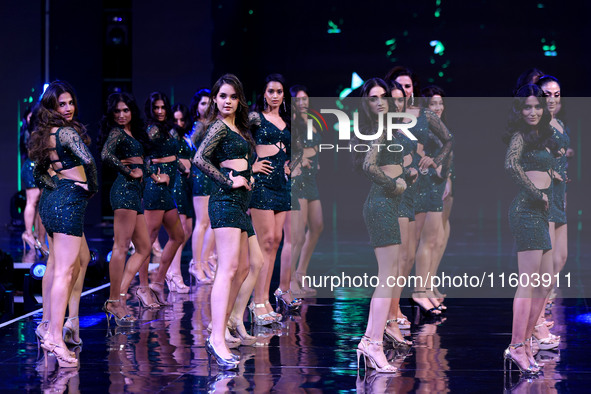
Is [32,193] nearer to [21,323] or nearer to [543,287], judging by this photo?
[21,323]

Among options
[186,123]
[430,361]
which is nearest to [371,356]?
[430,361]

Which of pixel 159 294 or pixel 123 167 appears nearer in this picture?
pixel 123 167

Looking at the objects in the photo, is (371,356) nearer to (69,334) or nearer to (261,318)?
(261,318)

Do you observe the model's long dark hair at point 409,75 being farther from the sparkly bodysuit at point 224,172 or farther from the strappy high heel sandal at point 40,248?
the strappy high heel sandal at point 40,248

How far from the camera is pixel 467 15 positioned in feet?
49.3

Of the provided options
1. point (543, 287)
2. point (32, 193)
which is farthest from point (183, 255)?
point (543, 287)

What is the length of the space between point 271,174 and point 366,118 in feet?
5.26

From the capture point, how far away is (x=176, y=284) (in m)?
7.57

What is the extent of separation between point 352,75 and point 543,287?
11.4 metres

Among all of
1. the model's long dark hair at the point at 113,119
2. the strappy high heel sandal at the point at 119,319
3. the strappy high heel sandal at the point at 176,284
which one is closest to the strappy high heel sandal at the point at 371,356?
the strappy high heel sandal at the point at 119,319

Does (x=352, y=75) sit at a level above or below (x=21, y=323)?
above

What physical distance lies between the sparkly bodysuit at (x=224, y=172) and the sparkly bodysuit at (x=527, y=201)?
54.5 inches

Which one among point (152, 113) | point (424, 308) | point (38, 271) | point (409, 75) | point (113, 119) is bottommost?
point (424, 308)

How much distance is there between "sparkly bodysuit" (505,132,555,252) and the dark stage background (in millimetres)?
9351
